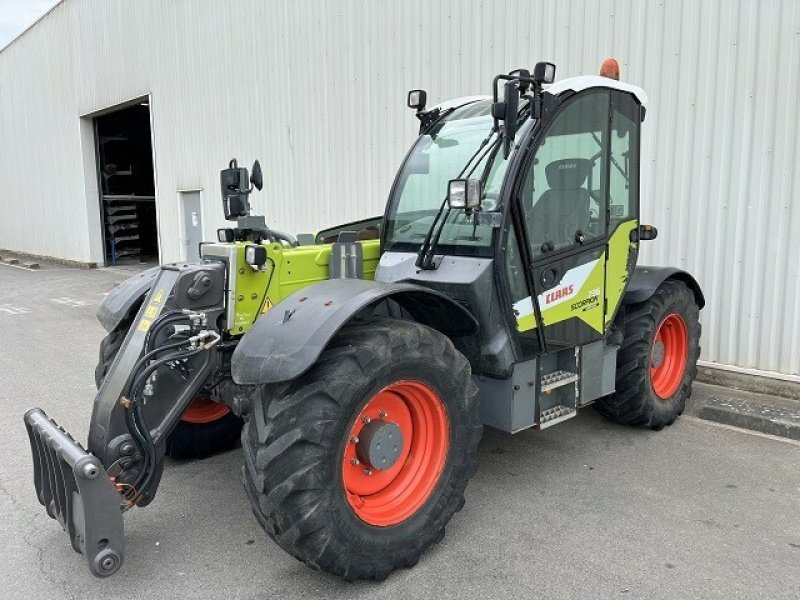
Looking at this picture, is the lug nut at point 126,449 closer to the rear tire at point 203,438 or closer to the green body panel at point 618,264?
the rear tire at point 203,438

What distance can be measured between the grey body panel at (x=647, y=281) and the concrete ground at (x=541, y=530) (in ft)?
3.44

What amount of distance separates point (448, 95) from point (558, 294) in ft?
15.4

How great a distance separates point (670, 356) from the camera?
17.5 ft

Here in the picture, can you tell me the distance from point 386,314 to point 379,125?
18.7 ft

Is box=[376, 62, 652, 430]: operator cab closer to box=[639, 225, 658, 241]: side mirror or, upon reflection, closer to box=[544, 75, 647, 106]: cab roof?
box=[544, 75, 647, 106]: cab roof

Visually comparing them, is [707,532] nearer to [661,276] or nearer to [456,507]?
[456,507]

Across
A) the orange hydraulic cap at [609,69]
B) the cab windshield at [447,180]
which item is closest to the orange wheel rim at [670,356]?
the orange hydraulic cap at [609,69]

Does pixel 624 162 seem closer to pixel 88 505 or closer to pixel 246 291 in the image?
pixel 246 291

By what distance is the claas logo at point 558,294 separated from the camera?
154 inches

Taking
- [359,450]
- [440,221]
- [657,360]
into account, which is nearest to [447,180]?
[440,221]

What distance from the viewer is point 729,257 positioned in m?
5.90

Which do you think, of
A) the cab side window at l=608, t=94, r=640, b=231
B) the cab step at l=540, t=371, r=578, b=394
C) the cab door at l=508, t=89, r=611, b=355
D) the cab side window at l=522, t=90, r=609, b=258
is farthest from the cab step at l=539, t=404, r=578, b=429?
the cab side window at l=608, t=94, r=640, b=231

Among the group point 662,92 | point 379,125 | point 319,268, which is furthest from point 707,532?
point 379,125

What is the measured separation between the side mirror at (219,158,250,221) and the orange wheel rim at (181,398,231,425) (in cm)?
124
